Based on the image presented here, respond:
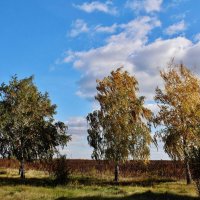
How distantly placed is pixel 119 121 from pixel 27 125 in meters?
11.7

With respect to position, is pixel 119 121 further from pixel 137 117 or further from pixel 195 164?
pixel 195 164

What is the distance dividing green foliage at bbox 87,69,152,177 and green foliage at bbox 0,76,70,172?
5.39 meters

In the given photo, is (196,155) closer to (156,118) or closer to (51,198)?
(51,198)

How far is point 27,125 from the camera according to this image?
54.1 metres

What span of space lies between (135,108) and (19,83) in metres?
15.4

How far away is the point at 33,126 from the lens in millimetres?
55156

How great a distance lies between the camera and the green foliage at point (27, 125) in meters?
53.2

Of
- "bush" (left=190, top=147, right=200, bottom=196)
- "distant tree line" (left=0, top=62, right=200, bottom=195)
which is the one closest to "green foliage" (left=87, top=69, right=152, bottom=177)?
"distant tree line" (left=0, top=62, right=200, bottom=195)

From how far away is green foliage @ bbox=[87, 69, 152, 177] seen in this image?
53.0 metres

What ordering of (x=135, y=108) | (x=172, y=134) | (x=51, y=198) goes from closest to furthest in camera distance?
(x=51, y=198) → (x=172, y=134) → (x=135, y=108)

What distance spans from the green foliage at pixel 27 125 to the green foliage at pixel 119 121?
539 centimetres

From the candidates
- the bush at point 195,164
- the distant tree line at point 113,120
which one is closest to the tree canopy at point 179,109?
the distant tree line at point 113,120

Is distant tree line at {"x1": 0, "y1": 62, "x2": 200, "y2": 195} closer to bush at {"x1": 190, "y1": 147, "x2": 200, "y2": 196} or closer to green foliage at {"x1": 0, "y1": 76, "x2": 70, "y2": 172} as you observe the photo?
green foliage at {"x1": 0, "y1": 76, "x2": 70, "y2": 172}

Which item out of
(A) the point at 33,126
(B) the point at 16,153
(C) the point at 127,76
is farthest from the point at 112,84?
(B) the point at 16,153
